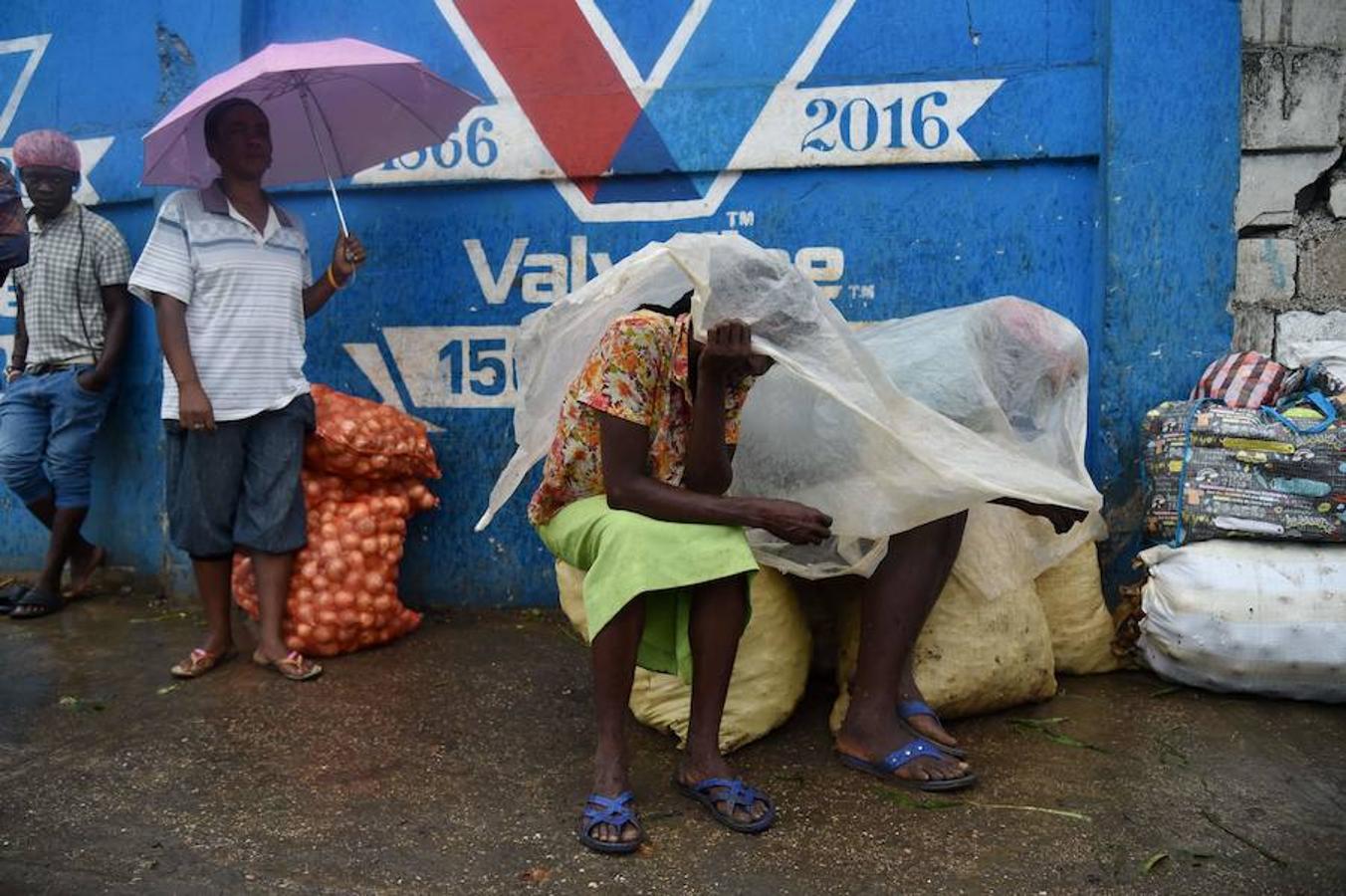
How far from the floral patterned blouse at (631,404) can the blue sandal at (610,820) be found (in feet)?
2.18

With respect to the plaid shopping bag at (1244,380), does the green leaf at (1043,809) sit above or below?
below

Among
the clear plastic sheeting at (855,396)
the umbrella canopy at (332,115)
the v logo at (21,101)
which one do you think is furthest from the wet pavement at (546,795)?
the v logo at (21,101)

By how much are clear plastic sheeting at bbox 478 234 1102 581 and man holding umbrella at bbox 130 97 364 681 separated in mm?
1017

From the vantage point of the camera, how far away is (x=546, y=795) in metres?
2.69

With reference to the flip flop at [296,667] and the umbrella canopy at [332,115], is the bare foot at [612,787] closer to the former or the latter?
the flip flop at [296,667]

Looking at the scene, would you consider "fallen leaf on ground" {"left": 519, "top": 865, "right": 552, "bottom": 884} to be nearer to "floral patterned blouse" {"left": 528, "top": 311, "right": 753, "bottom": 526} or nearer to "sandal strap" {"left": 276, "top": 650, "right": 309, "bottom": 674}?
"floral patterned blouse" {"left": 528, "top": 311, "right": 753, "bottom": 526}

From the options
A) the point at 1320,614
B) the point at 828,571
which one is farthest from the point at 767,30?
the point at 1320,614

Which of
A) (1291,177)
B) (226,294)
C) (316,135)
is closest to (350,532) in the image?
(226,294)

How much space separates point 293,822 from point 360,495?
1.46m

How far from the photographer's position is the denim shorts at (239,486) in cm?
353

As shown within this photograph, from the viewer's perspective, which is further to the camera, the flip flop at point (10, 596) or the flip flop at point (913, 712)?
the flip flop at point (10, 596)

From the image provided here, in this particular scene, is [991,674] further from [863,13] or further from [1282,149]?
[863,13]

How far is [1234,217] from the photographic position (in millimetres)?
3596

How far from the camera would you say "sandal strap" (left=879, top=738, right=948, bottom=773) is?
269cm
